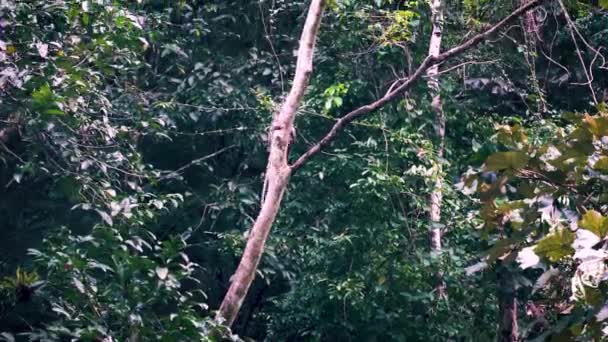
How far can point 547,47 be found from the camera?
6.32 m

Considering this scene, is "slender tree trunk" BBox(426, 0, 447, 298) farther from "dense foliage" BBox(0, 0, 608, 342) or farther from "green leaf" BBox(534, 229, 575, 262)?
"green leaf" BBox(534, 229, 575, 262)

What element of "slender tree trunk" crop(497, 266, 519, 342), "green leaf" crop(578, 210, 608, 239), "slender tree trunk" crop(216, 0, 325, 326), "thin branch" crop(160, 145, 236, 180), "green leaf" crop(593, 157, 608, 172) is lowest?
"slender tree trunk" crop(497, 266, 519, 342)

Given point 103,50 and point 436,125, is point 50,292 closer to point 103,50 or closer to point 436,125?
point 103,50

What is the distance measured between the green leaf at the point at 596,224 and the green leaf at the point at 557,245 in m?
0.09

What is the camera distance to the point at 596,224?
2537 millimetres

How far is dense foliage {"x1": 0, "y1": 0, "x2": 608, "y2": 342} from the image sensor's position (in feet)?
12.4

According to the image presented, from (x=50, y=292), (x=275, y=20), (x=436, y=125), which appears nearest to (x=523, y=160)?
(x=50, y=292)

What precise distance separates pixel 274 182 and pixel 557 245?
Answer: 62.4 inches


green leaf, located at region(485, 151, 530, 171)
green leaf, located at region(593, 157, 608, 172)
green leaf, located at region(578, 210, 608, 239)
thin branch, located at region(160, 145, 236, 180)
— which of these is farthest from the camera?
thin branch, located at region(160, 145, 236, 180)

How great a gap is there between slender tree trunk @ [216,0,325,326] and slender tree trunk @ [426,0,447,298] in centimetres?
130

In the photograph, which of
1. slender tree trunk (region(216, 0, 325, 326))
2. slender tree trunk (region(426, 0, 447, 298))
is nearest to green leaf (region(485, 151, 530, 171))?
slender tree trunk (region(216, 0, 325, 326))

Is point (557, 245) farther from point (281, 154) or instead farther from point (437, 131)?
point (437, 131)

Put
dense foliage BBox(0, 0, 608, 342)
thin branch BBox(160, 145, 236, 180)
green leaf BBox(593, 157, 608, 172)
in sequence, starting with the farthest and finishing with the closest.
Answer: thin branch BBox(160, 145, 236, 180) < dense foliage BBox(0, 0, 608, 342) < green leaf BBox(593, 157, 608, 172)

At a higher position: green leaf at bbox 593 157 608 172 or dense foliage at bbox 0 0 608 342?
green leaf at bbox 593 157 608 172
